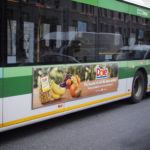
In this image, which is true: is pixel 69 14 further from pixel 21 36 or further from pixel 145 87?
pixel 145 87

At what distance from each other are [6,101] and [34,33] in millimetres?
1277

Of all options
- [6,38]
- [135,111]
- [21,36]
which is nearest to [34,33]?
[21,36]

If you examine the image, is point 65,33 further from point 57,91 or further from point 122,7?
point 122,7

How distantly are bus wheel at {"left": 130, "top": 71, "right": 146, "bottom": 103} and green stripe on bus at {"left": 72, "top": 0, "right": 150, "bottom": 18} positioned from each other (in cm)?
177

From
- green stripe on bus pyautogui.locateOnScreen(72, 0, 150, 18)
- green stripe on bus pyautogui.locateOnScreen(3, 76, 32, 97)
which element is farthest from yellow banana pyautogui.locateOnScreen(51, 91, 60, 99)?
green stripe on bus pyautogui.locateOnScreen(72, 0, 150, 18)

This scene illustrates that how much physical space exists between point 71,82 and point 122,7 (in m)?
2.82

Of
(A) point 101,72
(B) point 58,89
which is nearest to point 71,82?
(B) point 58,89

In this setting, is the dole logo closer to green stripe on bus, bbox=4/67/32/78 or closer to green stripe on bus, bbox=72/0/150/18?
green stripe on bus, bbox=72/0/150/18

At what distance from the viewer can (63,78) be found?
5.43 meters

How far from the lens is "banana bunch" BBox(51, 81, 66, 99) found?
17.2 feet

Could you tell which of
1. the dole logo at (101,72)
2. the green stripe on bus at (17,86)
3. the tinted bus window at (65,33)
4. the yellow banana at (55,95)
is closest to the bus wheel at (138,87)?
the tinted bus window at (65,33)

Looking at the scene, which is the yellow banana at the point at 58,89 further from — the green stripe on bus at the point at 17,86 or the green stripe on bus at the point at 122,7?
the green stripe on bus at the point at 122,7

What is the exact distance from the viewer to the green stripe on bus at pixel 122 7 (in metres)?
6.42

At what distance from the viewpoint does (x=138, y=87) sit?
847 centimetres
